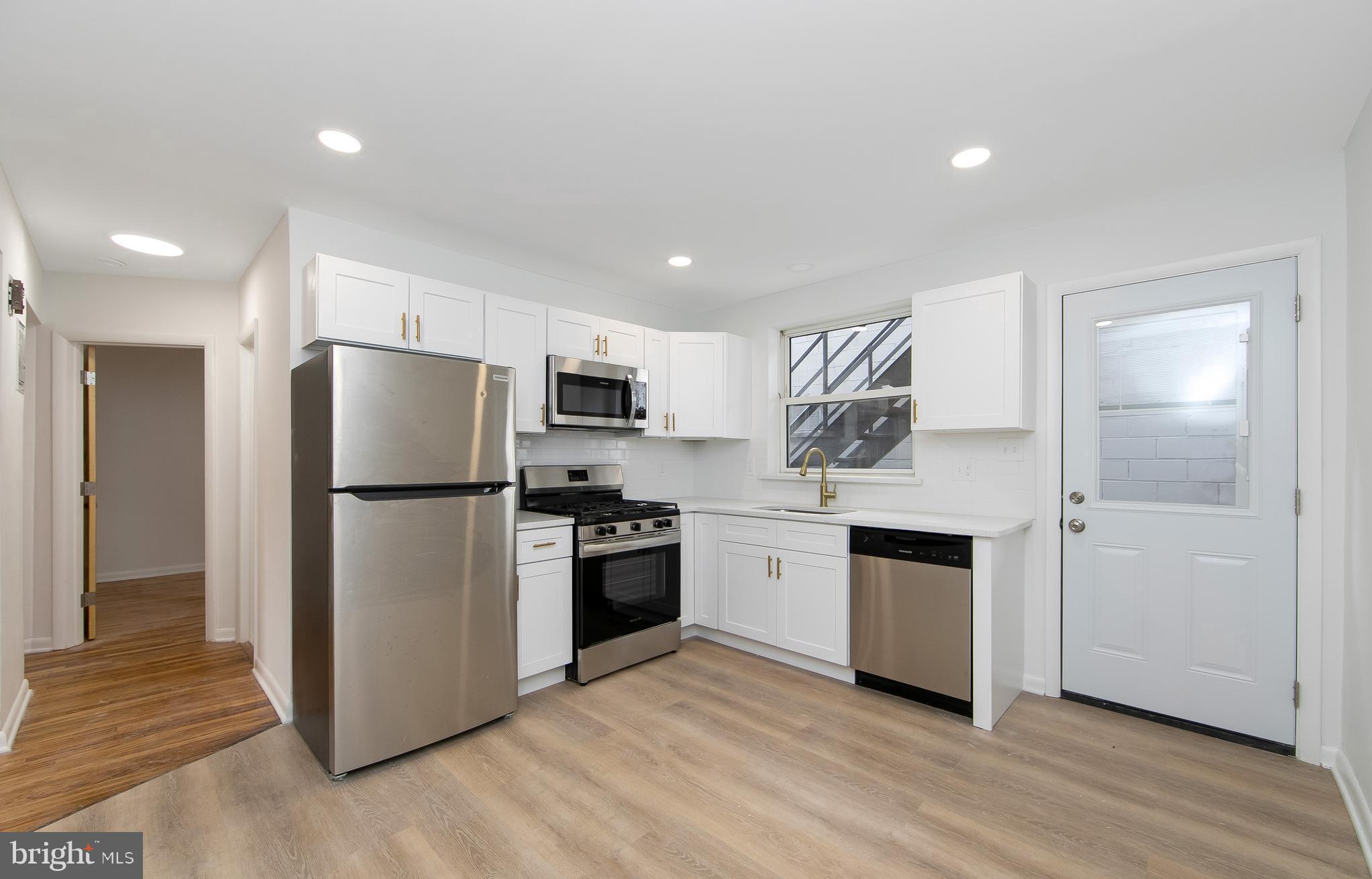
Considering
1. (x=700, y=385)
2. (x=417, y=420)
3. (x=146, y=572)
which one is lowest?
(x=146, y=572)

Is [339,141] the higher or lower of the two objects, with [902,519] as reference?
higher

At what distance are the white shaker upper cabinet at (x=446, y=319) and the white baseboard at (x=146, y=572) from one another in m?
5.21

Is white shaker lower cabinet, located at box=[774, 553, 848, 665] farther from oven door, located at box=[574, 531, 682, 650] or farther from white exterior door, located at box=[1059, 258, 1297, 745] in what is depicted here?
white exterior door, located at box=[1059, 258, 1297, 745]

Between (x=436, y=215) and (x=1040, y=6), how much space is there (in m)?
2.53

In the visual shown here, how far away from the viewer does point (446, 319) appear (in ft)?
9.75

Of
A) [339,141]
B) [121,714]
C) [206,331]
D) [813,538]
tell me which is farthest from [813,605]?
[206,331]

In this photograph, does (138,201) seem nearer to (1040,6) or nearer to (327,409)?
(327,409)

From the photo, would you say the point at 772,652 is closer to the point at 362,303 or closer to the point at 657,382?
the point at 657,382

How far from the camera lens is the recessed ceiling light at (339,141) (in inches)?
84.7

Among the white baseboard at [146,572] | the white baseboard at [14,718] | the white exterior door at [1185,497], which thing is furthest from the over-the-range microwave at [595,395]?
the white baseboard at [146,572]

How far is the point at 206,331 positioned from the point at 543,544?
114 inches

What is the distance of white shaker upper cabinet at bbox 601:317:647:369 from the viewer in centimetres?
376

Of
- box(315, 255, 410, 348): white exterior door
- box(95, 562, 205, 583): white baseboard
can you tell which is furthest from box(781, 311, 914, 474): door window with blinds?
box(95, 562, 205, 583): white baseboard

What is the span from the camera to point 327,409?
226cm
